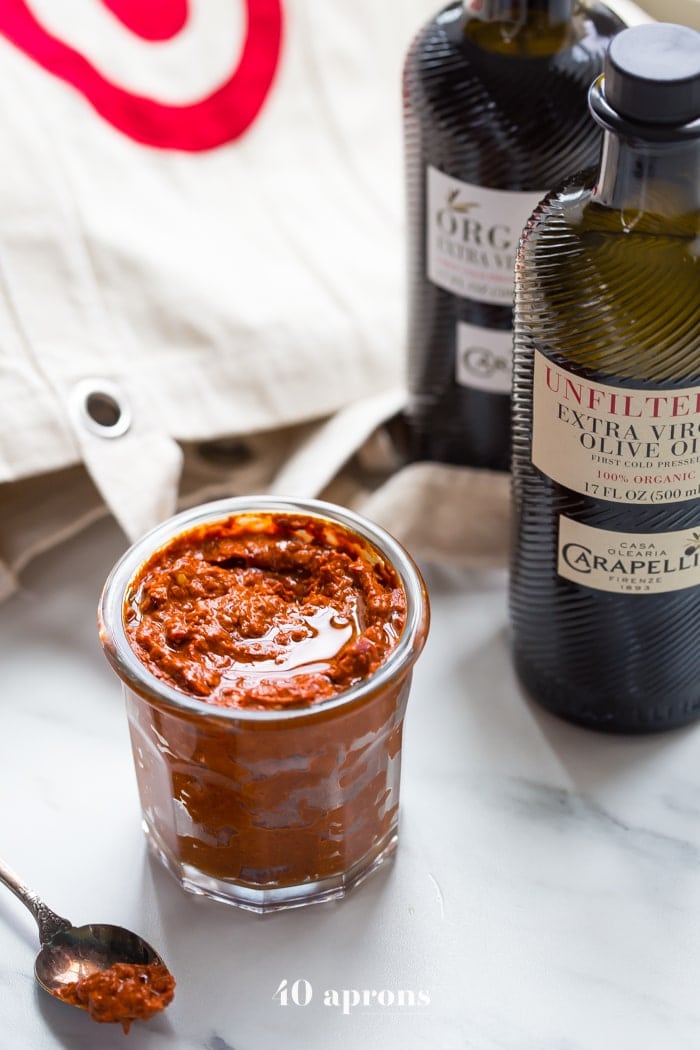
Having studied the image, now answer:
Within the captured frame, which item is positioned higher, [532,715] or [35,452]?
[35,452]

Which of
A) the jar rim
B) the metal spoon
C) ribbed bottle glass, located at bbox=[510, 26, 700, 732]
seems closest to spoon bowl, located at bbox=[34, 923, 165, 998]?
the metal spoon

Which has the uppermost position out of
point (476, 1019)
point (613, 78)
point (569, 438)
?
point (613, 78)

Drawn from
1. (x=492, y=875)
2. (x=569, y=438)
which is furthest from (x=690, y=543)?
(x=492, y=875)

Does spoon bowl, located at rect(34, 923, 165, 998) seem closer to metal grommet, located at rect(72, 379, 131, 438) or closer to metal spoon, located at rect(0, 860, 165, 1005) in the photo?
metal spoon, located at rect(0, 860, 165, 1005)

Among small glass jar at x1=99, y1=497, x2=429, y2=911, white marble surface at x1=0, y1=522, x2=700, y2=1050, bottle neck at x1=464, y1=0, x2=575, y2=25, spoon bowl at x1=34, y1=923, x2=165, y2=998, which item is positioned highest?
bottle neck at x1=464, y1=0, x2=575, y2=25

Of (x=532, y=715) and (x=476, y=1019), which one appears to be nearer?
(x=476, y=1019)

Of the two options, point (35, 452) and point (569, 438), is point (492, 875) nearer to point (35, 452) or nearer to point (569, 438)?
point (569, 438)

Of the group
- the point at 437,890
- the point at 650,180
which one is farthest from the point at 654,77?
the point at 437,890

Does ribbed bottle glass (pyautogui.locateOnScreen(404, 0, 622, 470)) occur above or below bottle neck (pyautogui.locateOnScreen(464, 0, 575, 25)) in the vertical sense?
below
